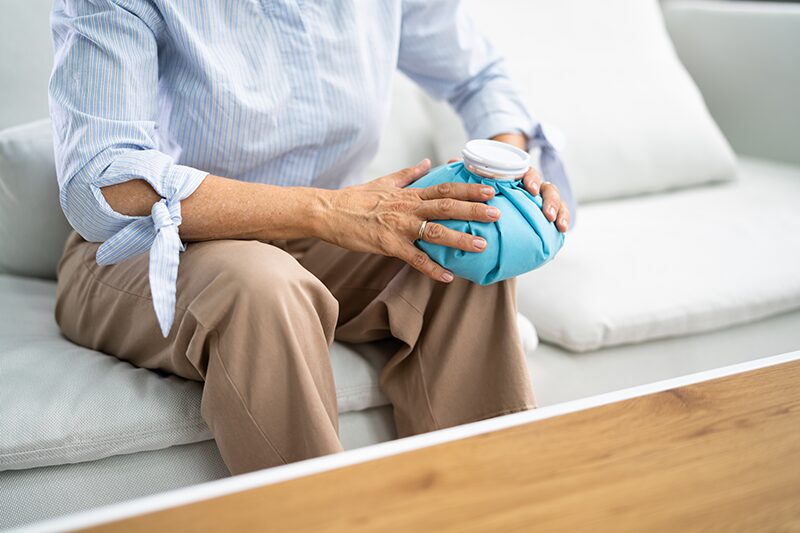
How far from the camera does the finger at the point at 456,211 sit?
0.99 metres

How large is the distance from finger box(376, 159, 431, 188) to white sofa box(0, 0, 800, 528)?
0.25m

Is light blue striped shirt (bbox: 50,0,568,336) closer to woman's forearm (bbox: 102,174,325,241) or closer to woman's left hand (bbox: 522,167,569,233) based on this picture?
woman's forearm (bbox: 102,174,325,241)

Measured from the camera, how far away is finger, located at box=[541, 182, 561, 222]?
1071 millimetres

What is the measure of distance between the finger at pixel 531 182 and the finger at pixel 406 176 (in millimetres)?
147

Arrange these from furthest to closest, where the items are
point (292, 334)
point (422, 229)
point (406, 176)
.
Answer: point (406, 176)
point (422, 229)
point (292, 334)

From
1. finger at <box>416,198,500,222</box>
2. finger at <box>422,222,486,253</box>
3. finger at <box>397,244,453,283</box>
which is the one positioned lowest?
finger at <box>397,244,453,283</box>

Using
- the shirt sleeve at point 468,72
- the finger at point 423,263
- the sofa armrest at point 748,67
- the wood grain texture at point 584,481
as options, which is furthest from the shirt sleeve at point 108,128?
the sofa armrest at point 748,67

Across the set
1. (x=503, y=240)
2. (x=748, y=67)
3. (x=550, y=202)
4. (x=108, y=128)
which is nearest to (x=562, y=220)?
(x=550, y=202)

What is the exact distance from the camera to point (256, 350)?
93 cm

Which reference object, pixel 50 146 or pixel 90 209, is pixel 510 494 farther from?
pixel 50 146

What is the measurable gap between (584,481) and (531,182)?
45 centimetres

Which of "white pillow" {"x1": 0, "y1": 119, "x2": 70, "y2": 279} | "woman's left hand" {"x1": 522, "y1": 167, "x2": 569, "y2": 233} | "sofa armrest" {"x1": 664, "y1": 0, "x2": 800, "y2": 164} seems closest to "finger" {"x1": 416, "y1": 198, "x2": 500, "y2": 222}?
"woman's left hand" {"x1": 522, "y1": 167, "x2": 569, "y2": 233}

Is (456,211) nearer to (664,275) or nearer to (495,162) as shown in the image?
(495,162)

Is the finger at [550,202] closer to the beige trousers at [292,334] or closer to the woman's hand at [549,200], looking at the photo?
the woman's hand at [549,200]
